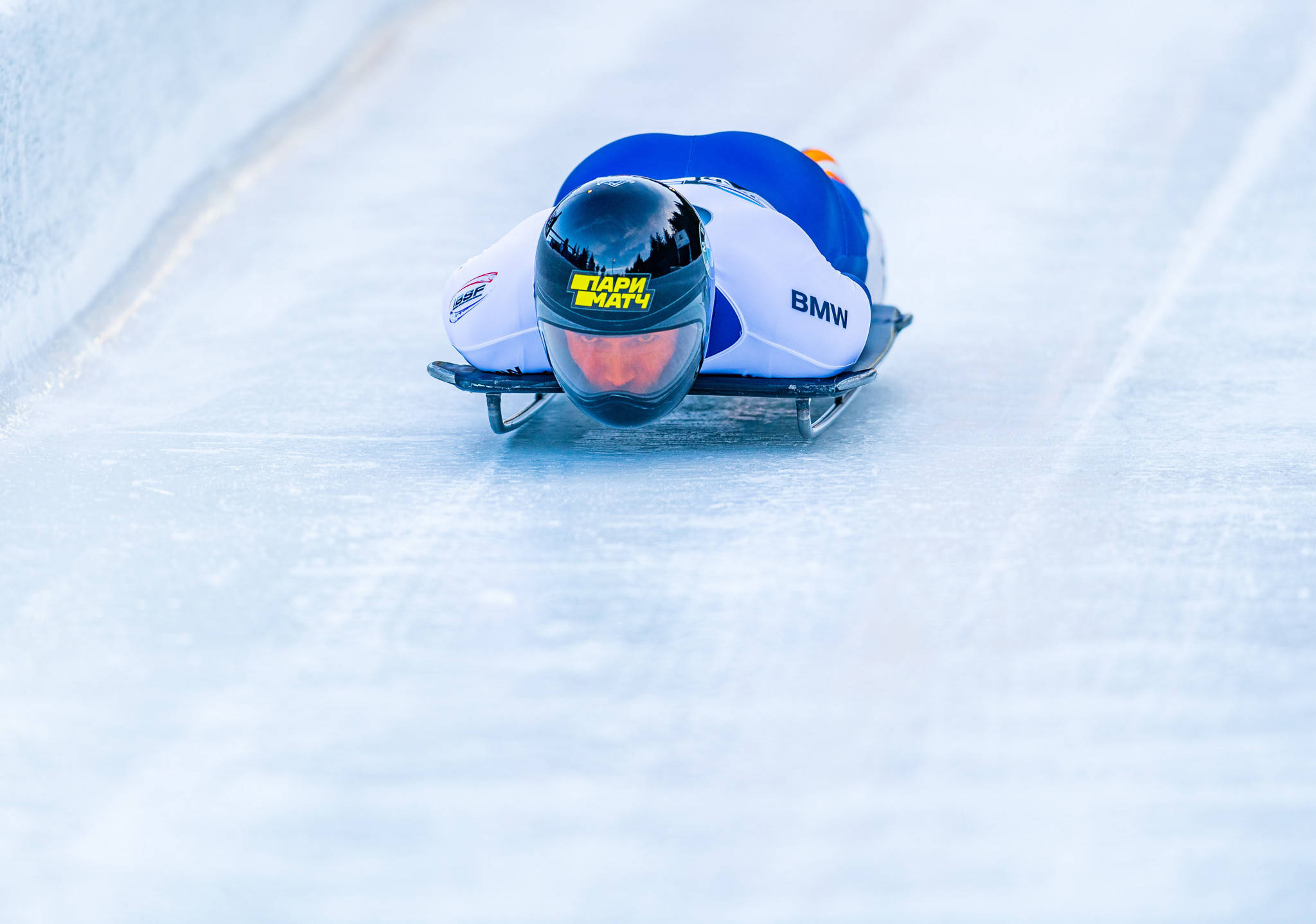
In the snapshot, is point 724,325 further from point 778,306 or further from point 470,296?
point 470,296

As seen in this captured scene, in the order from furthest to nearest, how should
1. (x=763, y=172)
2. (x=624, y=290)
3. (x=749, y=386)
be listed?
(x=763, y=172), (x=749, y=386), (x=624, y=290)

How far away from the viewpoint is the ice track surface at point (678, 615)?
2.04 meters

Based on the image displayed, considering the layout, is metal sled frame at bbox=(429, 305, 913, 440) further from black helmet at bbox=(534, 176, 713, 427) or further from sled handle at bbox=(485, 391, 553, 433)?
black helmet at bbox=(534, 176, 713, 427)

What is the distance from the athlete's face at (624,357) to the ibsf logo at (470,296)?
16.9 inches

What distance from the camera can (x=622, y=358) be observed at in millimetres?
3363

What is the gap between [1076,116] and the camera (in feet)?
23.8

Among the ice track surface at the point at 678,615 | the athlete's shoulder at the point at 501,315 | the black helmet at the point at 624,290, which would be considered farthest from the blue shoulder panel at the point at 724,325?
the athlete's shoulder at the point at 501,315

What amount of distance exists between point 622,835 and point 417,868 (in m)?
0.29

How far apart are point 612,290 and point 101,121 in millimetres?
2737

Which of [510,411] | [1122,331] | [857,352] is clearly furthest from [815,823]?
[1122,331]

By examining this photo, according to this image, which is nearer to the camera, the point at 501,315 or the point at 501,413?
the point at 501,315

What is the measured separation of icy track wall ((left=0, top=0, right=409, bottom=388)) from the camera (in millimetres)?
→ 4465

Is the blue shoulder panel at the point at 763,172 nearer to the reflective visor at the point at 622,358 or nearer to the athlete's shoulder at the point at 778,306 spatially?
the athlete's shoulder at the point at 778,306

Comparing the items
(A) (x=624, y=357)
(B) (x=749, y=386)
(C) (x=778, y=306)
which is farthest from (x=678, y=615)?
(C) (x=778, y=306)
